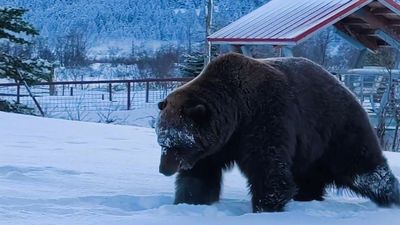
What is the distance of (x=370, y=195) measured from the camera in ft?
16.5

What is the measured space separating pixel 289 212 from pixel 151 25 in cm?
Result: 7937

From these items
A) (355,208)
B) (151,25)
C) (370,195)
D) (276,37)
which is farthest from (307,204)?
(151,25)

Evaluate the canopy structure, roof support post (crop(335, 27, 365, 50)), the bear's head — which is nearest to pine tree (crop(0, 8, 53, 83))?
the canopy structure

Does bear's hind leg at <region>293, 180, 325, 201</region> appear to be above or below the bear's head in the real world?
below

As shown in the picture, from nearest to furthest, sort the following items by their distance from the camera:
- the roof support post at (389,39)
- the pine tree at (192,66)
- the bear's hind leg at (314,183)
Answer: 1. the bear's hind leg at (314,183)
2. the roof support post at (389,39)
3. the pine tree at (192,66)

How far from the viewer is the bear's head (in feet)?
14.3

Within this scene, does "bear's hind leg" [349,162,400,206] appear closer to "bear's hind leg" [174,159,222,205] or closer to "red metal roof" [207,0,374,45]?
"bear's hind leg" [174,159,222,205]

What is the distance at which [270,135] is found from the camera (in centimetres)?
441

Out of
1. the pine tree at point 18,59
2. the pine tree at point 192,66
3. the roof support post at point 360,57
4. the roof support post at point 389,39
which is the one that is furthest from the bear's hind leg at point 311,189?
the pine tree at point 192,66

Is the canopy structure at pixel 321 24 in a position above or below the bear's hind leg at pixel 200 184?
above

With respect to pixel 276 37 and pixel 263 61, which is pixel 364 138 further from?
pixel 276 37

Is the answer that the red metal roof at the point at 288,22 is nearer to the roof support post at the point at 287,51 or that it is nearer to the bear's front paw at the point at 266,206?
the roof support post at the point at 287,51

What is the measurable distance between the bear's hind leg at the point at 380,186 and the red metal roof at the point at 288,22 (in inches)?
341

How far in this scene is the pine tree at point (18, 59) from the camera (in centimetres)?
1672
